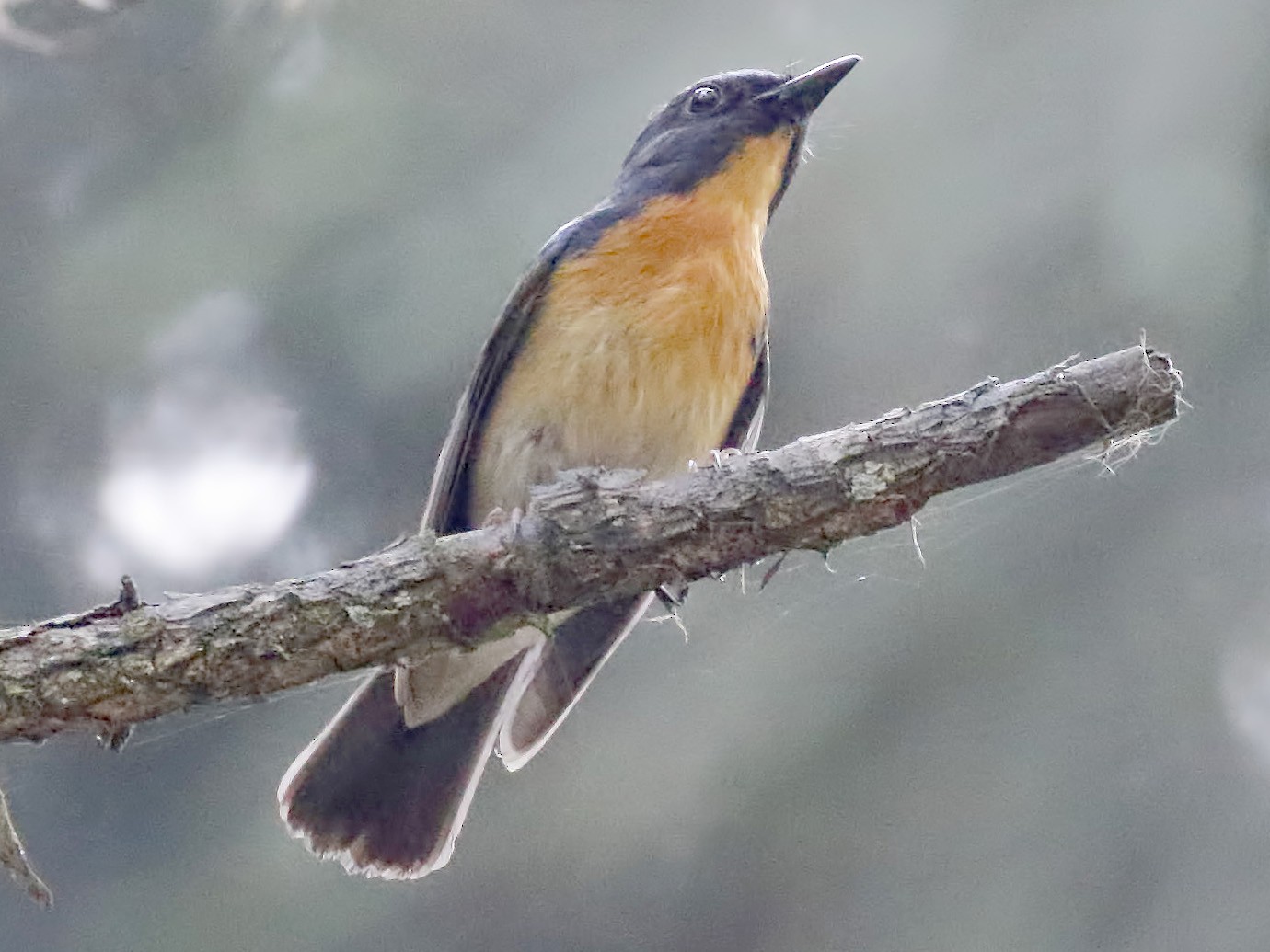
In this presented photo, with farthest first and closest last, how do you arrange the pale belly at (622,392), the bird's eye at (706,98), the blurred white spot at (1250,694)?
the bird's eye at (706,98), the blurred white spot at (1250,694), the pale belly at (622,392)

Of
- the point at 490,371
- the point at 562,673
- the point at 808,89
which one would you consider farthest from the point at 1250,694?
the point at 490,371

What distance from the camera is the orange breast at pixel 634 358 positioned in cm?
237

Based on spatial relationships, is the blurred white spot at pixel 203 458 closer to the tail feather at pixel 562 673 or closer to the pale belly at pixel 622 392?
the pale belly at pixel 622 392

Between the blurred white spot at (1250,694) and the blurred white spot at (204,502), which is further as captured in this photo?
the blurred white spot at (1250,694)

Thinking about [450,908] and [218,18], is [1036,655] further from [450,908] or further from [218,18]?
[218,18]

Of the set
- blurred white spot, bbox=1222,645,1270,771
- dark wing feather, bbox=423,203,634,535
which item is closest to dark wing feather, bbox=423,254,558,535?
dark wing feather, bbox=423,203,634,535

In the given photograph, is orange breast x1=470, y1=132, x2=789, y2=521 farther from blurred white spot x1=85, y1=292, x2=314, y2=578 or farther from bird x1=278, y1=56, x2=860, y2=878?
blurred white spot x1=85, y1=292, x2=314, y2=578

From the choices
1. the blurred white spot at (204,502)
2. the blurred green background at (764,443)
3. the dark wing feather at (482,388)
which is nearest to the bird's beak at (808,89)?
the blurred green background at (764,443)

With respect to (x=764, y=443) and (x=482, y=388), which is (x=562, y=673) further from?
(x=764, y=443)

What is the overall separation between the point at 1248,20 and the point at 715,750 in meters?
1.78

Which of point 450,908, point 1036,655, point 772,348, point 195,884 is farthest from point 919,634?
point 195,884

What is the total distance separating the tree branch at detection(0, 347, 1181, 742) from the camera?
5.65 ft

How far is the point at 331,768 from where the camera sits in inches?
95.5

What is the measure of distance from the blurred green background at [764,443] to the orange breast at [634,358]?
0.22 m
